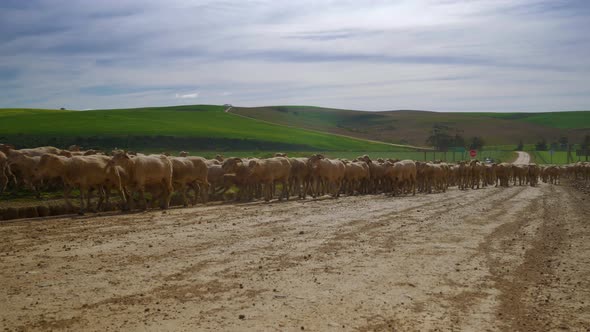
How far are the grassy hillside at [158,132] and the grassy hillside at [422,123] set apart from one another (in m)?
20.5

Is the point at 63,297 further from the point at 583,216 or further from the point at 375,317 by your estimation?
the point at 583,216

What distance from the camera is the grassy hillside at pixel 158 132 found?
73.9 m

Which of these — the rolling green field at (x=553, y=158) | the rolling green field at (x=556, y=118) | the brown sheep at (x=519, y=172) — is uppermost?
the rolling green field at (x=556, y=118)

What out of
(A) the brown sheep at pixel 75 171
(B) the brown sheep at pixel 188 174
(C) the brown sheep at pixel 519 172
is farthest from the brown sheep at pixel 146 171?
(C) the brown sheep at pixel 519 172

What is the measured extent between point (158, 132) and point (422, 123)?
323 ft

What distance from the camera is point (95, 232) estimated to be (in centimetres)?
1542

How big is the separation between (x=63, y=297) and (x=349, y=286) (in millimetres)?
4781

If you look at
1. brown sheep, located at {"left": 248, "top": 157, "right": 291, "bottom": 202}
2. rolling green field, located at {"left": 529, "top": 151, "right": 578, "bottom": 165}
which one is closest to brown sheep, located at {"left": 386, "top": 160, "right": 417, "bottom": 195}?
brown sheep, located at {"left": 248, "top": 157, "right": 291, "bottom": 202}

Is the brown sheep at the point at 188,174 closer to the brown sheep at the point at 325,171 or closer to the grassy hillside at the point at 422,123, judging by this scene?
the brown sheep at the point at 325,171

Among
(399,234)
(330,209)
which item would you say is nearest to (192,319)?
(399,234)

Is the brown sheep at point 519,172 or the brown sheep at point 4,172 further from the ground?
the brown sheep at point 4,172

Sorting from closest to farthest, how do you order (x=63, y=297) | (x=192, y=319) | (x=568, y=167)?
(x=192, y=319) < (x=63, y=297) < (x=568, y=167)

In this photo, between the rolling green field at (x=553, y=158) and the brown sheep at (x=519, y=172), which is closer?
the brown sheep at (x=519, y=172)

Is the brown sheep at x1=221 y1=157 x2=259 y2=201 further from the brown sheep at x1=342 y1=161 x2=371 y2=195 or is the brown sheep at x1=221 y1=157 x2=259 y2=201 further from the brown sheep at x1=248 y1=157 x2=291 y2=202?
the brown sheep at x1=342 y1=161 x2=371 y2=195
